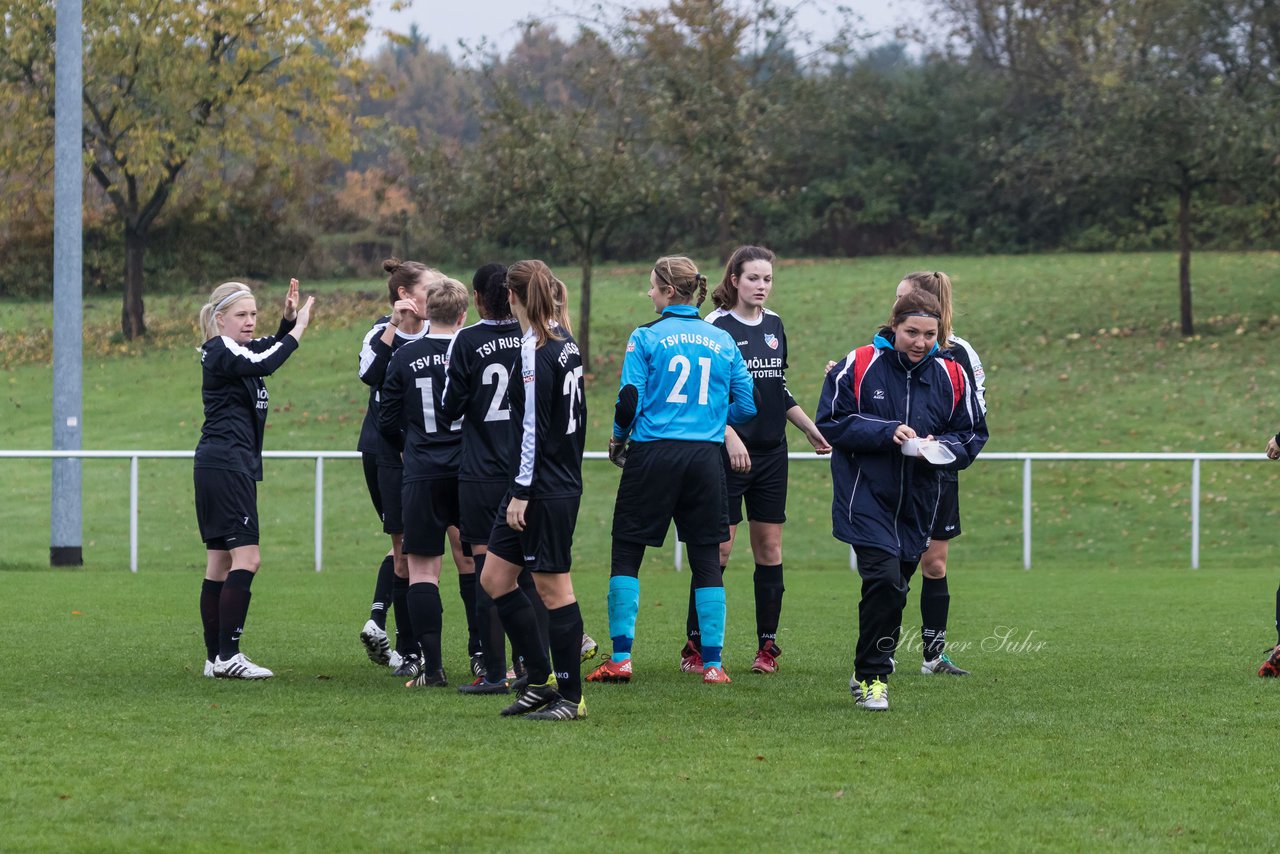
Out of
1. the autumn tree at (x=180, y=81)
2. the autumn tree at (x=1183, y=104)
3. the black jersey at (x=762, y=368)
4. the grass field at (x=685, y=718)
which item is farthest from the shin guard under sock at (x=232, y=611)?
the autumn tree at (x=180, y=81)

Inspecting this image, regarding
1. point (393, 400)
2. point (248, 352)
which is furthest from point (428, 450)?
point (248, 352)

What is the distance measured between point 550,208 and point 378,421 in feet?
58.4

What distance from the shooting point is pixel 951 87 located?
144 ft

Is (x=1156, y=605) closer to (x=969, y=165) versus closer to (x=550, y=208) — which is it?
(x=550, y=208)

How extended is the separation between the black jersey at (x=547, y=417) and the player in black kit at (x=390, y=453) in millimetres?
1222

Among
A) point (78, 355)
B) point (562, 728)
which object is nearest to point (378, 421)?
point (562, 728)

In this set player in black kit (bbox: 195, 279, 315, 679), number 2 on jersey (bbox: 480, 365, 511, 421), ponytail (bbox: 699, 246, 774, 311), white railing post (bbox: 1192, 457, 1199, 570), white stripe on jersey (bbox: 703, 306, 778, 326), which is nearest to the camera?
number 2 on jersey (bbox: 480, 365, 511, 421)

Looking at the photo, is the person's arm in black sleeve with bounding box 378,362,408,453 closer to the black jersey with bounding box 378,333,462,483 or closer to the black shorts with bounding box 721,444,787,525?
the black jersey with bounding box 378,333,462,483

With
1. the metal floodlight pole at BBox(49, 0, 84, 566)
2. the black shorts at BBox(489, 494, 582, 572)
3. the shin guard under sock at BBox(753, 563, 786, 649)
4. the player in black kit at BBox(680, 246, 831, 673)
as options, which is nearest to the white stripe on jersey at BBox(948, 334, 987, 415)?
the player in black kit at BBox(680, 246, 831, 673)

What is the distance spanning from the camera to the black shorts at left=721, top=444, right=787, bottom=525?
8.09m

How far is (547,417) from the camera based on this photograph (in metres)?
6.36

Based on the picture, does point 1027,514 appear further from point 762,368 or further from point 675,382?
point 675,382

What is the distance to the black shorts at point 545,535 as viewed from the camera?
633 centimetres

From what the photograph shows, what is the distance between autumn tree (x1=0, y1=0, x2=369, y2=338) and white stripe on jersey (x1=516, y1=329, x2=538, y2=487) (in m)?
24.7
